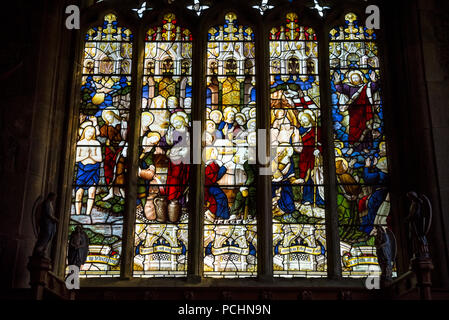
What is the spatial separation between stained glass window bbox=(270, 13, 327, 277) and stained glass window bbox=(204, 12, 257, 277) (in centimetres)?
39

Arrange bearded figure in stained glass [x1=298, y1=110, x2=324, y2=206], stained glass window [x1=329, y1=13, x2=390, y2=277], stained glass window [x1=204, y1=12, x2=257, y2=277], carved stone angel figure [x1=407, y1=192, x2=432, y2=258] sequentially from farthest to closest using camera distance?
1. bearded figure in stained glass [x1=298, y1=110, x2=324, y2=206]
2. stained glass window [x1=329, y1=13, x2=390, y2=277]
3. stained glass window [x1=204, y1=12, x2=257, y2=277]
4. carved stone angel figure [x1=407, y1=192, x2=432, y2=258]

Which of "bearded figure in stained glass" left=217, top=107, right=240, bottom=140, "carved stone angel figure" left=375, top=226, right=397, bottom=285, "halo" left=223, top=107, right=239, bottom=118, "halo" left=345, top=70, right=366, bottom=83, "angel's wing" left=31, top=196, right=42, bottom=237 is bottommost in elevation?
"carved stone angel figure" left=375, top=226, right=397, bottom=285

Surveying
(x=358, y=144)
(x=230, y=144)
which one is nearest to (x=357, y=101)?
(x=358, y=144)

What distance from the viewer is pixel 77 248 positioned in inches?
444

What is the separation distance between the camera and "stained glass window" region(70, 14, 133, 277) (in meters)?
12.0

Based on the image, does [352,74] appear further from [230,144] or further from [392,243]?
[392,243]

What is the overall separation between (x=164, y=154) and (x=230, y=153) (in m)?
1.07

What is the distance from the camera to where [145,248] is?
11977mm

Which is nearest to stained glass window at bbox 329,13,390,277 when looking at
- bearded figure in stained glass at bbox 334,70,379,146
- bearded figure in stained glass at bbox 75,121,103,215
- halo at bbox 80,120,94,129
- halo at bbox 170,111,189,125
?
bearded figure in stained glass at bbox 334,70,379,146

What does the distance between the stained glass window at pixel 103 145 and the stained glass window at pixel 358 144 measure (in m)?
3.48

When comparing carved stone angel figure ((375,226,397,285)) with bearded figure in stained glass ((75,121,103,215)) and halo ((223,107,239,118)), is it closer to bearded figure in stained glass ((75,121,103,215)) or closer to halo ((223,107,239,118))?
halo ((223,107,239,118))

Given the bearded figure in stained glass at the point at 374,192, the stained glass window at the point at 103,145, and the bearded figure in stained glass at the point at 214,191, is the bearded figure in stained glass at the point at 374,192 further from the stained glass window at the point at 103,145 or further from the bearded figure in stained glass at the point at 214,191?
the stained glass window at the point at 103,145
